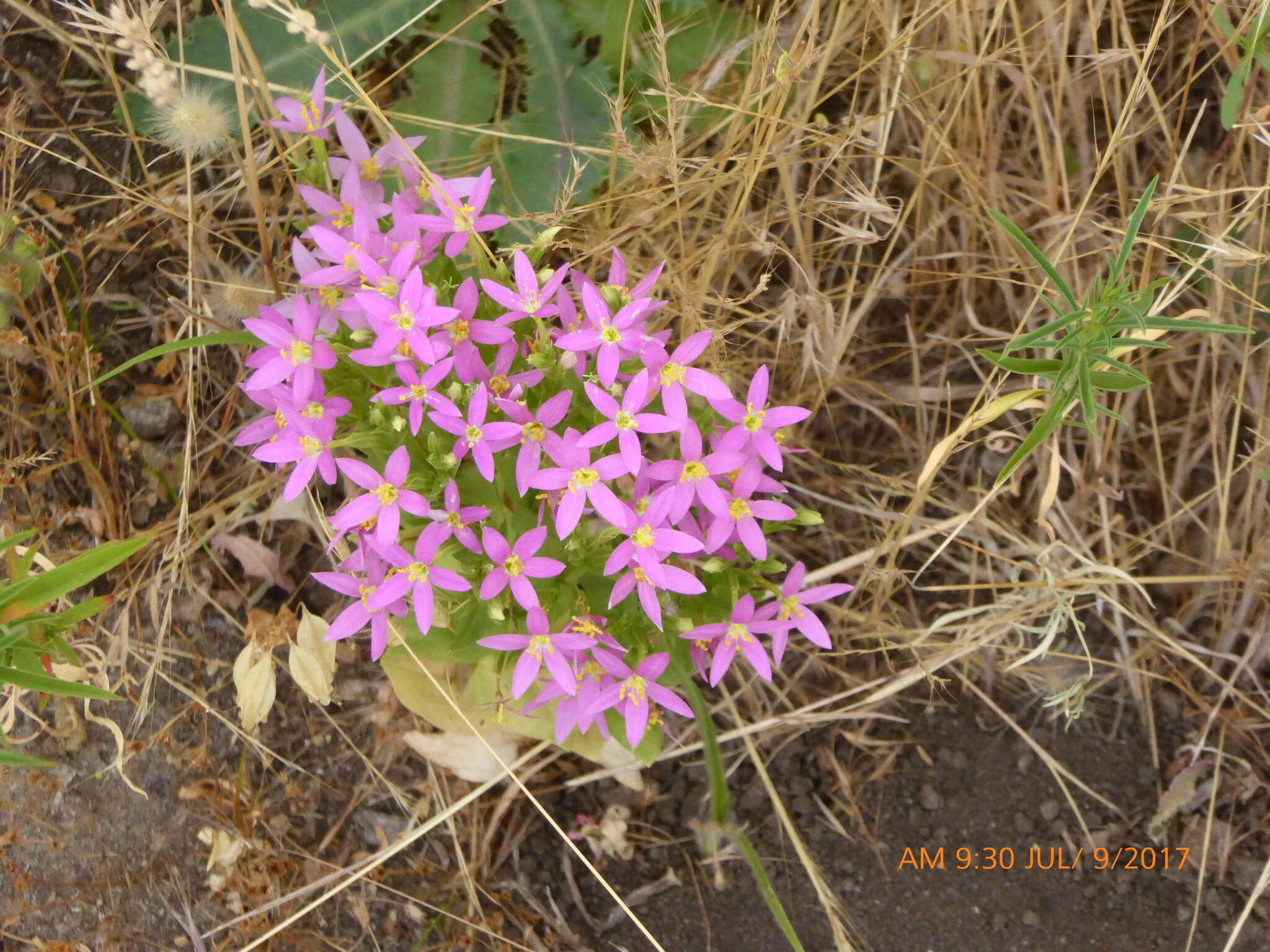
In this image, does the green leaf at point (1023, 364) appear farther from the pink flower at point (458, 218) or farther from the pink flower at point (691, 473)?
the pink flower at point (458, 218)

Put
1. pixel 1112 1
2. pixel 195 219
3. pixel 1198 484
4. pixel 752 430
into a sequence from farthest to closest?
pixel 1198 484, pixel 195 219, pixel 1112 1, pixel 752 430

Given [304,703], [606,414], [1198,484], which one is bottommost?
[304,703]

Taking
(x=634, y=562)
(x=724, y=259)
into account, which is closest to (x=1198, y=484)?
(x=724, y=259)

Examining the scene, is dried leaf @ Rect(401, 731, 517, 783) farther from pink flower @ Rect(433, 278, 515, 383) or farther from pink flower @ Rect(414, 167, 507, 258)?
pink flower @ Rect(414, 167, 507, 258)

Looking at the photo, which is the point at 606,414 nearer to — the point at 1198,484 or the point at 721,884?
the point at 721,884

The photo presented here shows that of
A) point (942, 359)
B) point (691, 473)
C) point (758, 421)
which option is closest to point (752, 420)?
point (758, 421)

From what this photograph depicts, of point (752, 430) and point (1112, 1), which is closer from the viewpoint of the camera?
point (752, 430)
